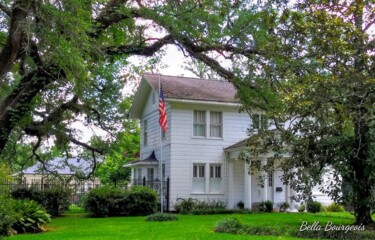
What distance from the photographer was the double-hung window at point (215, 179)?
2461 cm

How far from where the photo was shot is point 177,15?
13984 mm

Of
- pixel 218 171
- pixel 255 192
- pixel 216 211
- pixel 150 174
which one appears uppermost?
pixel 218 171

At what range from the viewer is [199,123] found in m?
24.7

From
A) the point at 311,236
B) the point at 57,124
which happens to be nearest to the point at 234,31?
the point at 311,236

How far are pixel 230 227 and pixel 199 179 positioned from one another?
11.6 m

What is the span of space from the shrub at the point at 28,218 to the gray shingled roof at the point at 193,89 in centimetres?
987

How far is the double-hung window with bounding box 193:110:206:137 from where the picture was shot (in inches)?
970

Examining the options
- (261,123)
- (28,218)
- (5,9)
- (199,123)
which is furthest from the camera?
(199,123)

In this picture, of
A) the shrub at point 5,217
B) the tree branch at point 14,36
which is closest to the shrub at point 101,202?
the shrub at point 5,217

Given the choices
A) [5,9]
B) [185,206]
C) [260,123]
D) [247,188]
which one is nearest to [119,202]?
[185,206]

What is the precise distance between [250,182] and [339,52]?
559 inches

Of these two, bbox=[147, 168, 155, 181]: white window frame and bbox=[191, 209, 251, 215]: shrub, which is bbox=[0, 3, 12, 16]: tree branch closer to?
bbox=[191, 209, 251, 215]: shrub

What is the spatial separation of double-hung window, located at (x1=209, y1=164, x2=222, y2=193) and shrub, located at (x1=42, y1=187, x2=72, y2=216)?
291 inches

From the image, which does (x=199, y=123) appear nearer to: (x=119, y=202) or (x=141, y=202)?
(x=141, y=202)
